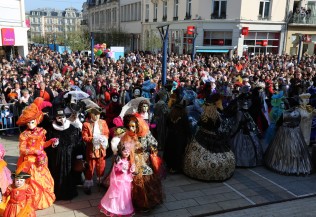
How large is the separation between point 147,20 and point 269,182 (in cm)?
3551

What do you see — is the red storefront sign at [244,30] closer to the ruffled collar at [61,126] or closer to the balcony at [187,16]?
the balcony at [187,16]

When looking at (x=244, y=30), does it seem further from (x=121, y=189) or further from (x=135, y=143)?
(x=121, y=189)

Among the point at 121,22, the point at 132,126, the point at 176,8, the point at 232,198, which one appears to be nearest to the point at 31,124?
the point at 132,126

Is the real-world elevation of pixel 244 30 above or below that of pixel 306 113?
above

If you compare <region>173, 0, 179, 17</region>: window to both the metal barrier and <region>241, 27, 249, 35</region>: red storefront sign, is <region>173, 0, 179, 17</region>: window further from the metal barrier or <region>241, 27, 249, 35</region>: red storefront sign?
the metal barrier

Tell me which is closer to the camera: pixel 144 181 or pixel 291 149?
pixel 144 181

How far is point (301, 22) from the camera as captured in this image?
29469 millimetres

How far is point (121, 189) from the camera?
5.20 meters

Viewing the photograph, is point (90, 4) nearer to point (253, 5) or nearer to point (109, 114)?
point (253, 5)

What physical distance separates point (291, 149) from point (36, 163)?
5370 mm

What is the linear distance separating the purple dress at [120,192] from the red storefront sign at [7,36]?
713 inches

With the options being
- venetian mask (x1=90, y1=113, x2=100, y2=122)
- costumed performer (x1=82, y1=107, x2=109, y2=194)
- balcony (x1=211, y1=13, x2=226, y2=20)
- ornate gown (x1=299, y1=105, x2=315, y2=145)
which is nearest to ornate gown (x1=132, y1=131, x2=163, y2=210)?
costumed performer (x1=82, y1=107, x2=109, y2=194)

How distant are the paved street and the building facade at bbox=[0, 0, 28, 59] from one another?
1548 cm

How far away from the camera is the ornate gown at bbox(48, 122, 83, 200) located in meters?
5.81
